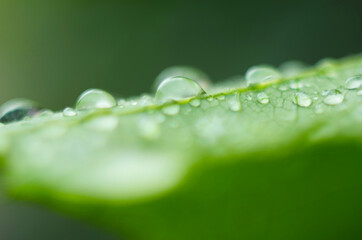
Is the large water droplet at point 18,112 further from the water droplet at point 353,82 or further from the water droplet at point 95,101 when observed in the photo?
the water droplet at point 353,82

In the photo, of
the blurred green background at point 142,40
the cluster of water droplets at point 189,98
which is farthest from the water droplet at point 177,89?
the blurred green background at point 142,40

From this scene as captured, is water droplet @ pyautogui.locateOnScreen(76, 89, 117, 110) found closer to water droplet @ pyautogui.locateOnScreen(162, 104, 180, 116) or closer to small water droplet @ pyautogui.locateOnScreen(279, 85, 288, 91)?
water droplet @ pyautogui.locateOnScreen(162, 104, 180, 116)

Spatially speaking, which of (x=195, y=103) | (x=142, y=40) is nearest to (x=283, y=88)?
(x=195, y=103)

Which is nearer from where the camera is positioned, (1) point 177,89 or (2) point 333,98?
(2) point 333,98

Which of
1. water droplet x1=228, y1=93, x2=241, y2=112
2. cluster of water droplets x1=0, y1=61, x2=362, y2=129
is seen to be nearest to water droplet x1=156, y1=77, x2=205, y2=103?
cluster of water droplets x1=0, y1=61, x2=362, y2=129

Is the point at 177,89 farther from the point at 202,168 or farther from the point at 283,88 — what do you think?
the point at 202,168

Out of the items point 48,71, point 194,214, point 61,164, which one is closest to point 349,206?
point 194,214

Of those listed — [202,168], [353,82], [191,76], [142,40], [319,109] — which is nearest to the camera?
[202,168]
